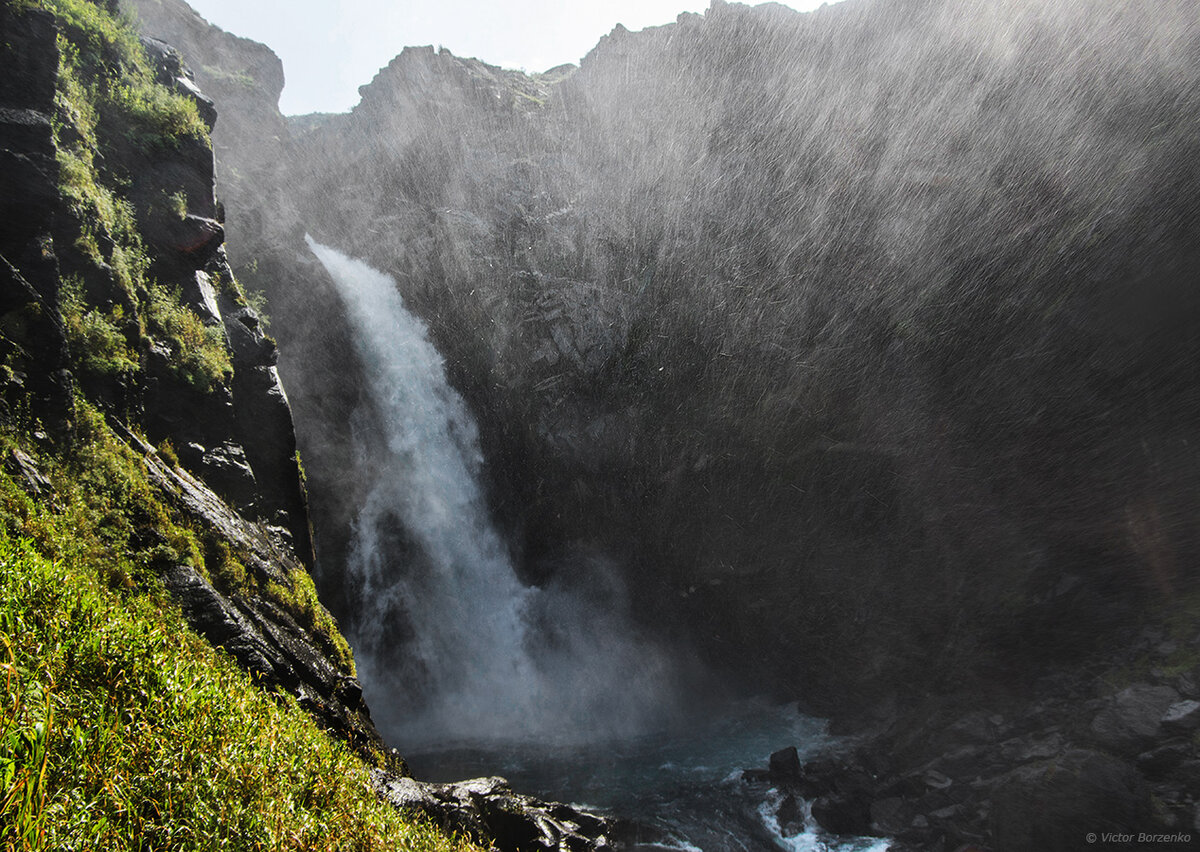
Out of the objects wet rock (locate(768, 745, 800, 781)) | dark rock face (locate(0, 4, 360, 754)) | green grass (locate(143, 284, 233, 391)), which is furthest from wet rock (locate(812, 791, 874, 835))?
green grass (locate(143, 284, 233, 391))

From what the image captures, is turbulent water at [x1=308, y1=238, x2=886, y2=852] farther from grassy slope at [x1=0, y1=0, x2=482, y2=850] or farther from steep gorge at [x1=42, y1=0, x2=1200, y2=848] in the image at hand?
grassy slope at [x1=0, y1=0, x2=482, y2=850]

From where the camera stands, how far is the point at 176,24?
122 ft

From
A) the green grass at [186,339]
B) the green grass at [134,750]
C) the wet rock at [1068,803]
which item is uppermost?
the green grass at [186,339]

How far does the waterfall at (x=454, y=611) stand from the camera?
2309 cm

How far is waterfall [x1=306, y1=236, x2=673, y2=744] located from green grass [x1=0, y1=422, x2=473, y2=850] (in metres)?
18.1

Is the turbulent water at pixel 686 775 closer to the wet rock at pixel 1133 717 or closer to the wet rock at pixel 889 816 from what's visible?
the wet rock at pixel 889 816

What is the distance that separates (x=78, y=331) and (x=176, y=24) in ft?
142

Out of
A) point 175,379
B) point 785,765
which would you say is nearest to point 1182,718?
point 785,765

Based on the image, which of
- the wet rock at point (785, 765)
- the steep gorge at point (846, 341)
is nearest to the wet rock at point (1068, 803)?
the steep gorge at point (846, 341)

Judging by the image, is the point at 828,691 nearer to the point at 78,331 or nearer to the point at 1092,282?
the point at 1092,282

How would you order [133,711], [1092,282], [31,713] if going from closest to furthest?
1. [31,713]
2. [133,711]
3. [1092,282]

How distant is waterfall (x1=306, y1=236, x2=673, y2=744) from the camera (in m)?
23.1

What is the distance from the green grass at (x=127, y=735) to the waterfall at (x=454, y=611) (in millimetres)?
18053

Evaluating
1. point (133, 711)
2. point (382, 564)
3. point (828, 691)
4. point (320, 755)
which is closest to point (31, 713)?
point (133, 711)
